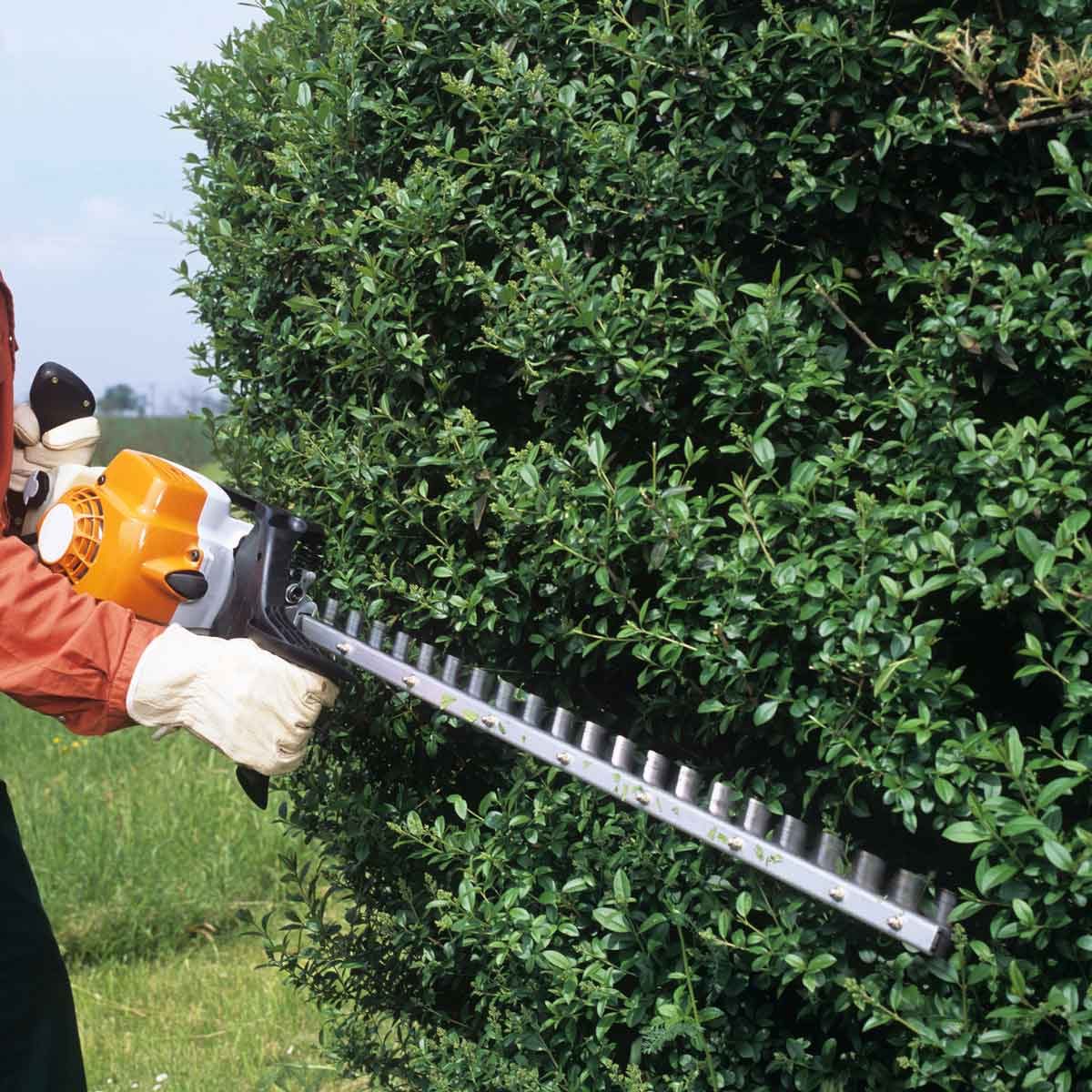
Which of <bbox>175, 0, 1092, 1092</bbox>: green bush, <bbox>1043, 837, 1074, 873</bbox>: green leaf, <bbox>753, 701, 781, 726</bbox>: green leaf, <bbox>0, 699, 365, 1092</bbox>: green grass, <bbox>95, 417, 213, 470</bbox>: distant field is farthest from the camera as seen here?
<bbox>95, 417, 213, 470</bbox>: distant field

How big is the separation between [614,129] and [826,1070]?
5.41ft

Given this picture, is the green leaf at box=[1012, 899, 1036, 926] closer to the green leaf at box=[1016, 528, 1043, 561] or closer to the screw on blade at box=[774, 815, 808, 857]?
the screw on blade at box=[774, 815, 808, 857]

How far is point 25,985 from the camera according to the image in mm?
2727

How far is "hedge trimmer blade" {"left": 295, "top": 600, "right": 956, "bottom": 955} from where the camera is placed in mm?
2111

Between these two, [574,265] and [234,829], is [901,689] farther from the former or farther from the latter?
[234,829]

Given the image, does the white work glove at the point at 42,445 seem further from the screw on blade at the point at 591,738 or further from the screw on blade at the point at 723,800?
the screw on blade at the point at 723,800

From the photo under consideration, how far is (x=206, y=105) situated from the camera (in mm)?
3369

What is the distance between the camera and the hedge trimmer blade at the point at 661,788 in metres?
2.11

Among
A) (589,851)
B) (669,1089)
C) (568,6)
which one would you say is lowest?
(669,1089)

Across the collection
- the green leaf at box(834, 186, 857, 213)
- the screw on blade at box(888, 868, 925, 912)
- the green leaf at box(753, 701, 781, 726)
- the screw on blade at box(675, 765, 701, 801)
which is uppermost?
the green leaf at box(834, 186, 857, 213)

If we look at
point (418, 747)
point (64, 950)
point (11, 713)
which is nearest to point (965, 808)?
point (418, 747)

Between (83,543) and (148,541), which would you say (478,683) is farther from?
(83,543)

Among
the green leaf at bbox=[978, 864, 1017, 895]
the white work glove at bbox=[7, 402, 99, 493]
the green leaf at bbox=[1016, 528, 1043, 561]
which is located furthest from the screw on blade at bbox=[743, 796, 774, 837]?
the white work glove at bbox=[7, 402, 99, 493]

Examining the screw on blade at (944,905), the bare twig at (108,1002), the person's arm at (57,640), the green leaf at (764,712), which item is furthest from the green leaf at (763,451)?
the bare twig at (108,1002)
